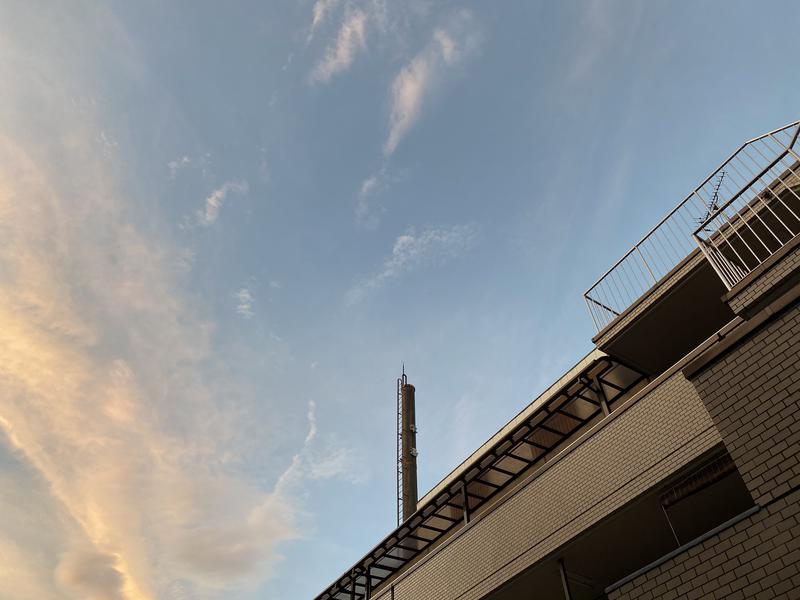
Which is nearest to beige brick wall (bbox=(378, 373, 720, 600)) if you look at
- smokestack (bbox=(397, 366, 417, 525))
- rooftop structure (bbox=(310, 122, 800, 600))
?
rooftop structure (bbox=(310, 122, 800, 600))

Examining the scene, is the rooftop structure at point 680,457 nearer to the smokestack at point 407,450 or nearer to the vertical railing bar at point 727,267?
the vertical railing bar at point 727,267

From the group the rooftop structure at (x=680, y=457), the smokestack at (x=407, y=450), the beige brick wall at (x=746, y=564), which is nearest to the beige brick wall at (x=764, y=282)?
the rooftop structure at (x=680, y=457)

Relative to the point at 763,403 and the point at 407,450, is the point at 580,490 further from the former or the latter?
the point at 407,450

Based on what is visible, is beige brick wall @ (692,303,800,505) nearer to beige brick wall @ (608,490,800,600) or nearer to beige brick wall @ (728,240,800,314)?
beige brick wall @ (608,490,800,600)

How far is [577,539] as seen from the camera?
1037 cm

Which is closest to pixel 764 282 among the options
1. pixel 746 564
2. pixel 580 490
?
pixel 746 564

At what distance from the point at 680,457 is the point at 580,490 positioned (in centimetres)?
213

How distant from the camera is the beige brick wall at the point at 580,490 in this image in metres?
9.22

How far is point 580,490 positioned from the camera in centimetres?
1052

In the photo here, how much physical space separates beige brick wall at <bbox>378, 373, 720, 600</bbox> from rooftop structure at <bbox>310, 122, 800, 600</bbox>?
3cm

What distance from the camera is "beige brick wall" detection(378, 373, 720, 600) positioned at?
9219 millimetres

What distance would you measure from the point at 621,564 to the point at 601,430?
2.82 m

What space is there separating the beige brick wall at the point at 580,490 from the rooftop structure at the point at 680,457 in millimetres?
28

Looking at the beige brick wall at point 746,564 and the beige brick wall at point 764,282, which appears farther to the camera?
the beige brick wall at point 764,282
